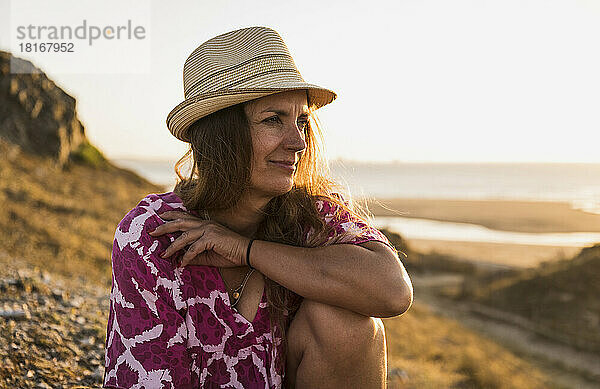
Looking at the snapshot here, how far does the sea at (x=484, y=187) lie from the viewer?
24.2m

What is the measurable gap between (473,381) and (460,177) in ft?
148

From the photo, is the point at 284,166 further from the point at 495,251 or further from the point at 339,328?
the point at 495,251

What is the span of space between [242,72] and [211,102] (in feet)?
0.56

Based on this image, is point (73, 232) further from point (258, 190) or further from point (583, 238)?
point (583, 238)

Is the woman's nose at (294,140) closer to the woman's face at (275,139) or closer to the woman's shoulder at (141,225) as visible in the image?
the woman's face at (275,139)

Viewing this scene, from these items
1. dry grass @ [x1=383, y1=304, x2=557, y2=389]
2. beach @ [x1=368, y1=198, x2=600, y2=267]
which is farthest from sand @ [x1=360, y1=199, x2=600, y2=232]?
dry grass @ [x1=383, y1=304, x2=557, y2=389]

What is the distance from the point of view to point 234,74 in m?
2.47

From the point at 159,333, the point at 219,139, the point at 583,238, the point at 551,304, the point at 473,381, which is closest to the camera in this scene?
the point at 159,333

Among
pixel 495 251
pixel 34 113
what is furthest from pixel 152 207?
pixel 495 251

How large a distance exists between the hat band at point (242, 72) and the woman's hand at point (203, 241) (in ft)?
1.65

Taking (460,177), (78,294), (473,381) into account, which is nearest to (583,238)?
(473,381)

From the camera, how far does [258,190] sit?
2590 mm

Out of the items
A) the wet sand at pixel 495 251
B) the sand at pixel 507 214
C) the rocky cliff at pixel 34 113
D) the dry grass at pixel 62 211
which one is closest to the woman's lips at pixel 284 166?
the dry grass at pixel 62 211

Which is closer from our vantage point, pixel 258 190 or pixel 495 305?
pixel 258 190
